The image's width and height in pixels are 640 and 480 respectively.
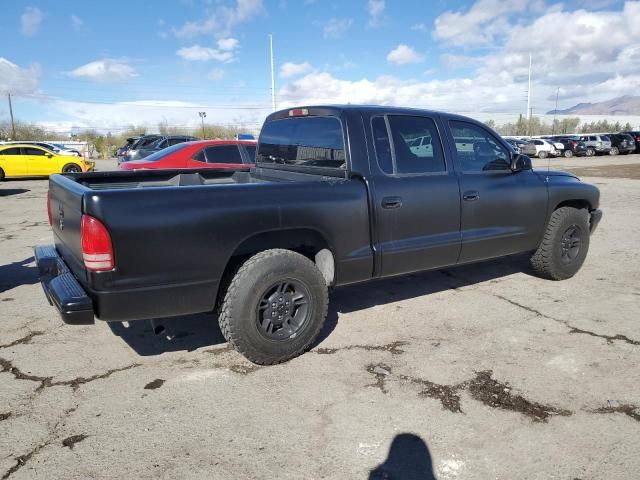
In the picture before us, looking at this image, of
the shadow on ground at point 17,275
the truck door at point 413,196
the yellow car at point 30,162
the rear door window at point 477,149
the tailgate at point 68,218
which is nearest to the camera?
the tailgate at point 68,218

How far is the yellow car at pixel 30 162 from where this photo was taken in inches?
742

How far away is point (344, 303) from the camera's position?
4883 mm

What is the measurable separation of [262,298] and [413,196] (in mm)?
1535

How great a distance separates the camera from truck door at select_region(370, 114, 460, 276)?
3.89 meters

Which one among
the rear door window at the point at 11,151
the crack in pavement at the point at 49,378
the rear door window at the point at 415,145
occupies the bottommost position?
the crack in pavement at the point at 49,378

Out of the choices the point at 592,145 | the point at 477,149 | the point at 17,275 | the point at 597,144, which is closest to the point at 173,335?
the point at 17,275

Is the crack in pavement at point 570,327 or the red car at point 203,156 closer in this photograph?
the crack in pavement at point 570,327

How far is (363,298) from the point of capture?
502 cm

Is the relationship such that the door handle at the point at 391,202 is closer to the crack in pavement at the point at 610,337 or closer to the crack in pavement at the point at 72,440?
the crack in pavement at the point at 610,337

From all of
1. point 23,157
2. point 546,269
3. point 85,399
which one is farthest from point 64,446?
point 23,157

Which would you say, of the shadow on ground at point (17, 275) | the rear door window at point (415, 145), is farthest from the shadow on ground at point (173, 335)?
the rear door window at point (415, 145)

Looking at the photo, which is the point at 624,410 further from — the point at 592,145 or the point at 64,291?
the point at 592,145

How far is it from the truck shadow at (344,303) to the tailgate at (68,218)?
2.26 feet

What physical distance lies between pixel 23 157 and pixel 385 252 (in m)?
19.8
